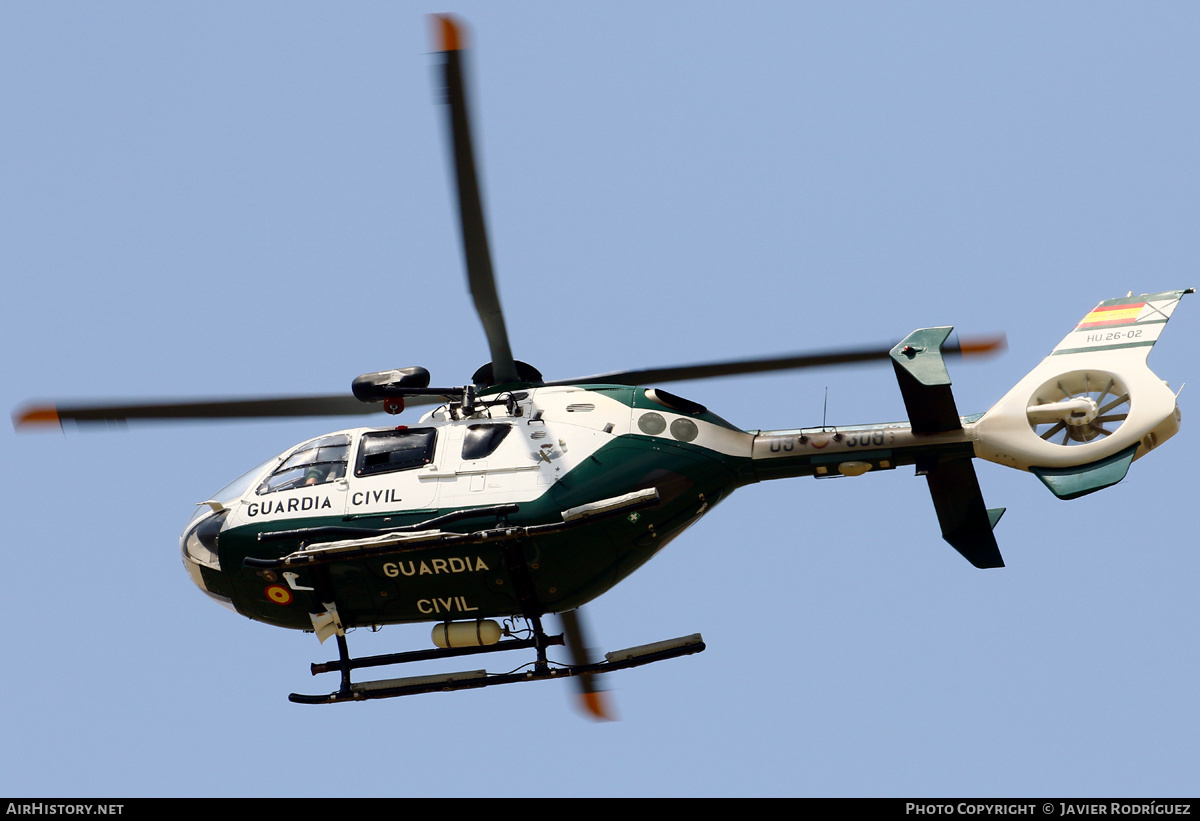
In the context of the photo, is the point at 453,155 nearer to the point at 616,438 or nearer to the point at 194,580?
the point at 616,438

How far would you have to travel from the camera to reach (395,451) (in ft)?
62.4

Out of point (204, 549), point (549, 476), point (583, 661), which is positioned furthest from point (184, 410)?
point (583, 661)

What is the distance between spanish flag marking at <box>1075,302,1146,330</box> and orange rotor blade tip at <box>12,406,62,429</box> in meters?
13.3

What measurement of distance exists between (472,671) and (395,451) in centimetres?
297

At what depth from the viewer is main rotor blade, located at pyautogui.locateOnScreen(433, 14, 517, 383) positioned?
1566 centimetres

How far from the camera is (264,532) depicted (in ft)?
62.3

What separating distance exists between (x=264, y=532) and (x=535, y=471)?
3.63 metres

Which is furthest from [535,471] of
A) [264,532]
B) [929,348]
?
[929,348]

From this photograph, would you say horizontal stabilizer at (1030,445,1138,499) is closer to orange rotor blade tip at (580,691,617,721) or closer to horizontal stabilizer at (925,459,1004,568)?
horizontal stabilizer at (925,459,1004,568)

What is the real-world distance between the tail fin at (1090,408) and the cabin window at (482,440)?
5.88 metres

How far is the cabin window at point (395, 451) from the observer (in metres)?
18.9

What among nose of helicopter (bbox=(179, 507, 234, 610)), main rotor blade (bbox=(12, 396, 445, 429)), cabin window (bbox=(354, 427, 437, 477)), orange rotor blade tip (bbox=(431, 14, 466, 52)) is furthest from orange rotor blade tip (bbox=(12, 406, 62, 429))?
orange rotor blade tip (bbox=(431, 14, 466, 52))

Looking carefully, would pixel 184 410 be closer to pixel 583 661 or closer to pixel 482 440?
pixel 482 440
